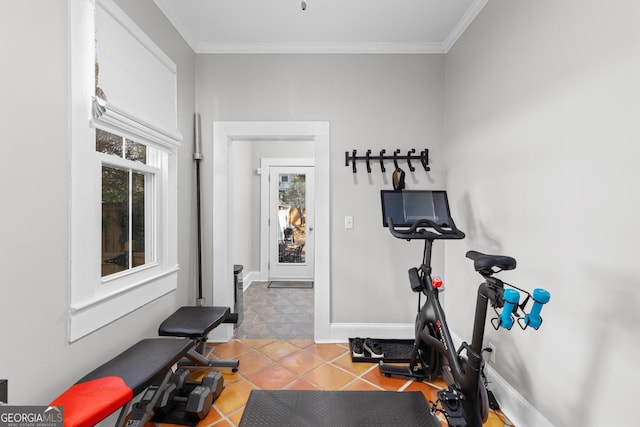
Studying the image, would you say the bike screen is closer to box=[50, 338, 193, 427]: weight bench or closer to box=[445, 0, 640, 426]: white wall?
box=[445, 0, 640, 426]: white wall

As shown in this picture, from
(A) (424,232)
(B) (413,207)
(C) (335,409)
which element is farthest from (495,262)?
(C) (335,409)

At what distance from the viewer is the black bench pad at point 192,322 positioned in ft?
6.32

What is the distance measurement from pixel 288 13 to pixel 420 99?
1.42 meters

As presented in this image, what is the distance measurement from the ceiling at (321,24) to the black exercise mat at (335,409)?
2.88 metres

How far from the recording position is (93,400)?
1.15m

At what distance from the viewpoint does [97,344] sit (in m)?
1.51

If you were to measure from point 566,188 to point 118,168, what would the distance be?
2.55 m

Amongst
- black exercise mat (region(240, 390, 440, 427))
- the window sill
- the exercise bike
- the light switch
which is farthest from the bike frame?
the window sill

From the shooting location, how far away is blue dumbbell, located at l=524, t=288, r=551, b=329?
117 cm

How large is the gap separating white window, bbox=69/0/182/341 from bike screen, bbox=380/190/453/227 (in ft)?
5.64

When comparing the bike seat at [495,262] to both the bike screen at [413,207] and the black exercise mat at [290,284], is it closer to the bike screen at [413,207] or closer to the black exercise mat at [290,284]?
the bike screen at [413,207]

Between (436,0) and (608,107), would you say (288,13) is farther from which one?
(608,107)

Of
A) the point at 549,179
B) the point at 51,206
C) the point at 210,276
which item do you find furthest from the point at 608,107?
the point at 210,276

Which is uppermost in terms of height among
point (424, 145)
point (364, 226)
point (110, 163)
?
point (424, 145)
